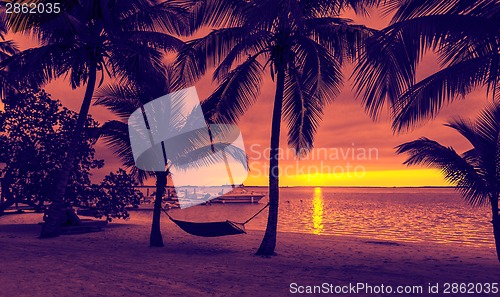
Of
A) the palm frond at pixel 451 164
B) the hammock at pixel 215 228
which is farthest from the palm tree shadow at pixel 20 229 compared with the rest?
the palm frond at pixel 451 164

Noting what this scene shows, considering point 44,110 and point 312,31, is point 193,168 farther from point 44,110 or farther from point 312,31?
point 44,110

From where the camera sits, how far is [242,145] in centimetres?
1099

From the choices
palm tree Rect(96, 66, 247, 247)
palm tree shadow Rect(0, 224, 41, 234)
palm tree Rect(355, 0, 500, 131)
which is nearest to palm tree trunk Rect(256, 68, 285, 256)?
palm tree Rect(96, 66, 247, 247)

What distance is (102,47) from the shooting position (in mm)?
11875

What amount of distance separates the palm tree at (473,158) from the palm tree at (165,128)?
4540mm

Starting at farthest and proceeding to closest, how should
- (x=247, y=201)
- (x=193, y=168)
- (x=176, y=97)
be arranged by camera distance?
(x=247, y=201) < (x=193, y=168) < (x=176, y=97)

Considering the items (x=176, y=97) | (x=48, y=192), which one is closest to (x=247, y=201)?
(x=48, y=192)

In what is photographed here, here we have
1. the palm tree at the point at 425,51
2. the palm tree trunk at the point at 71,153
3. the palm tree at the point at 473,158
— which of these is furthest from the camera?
the palm tree trunk at the point at 71,153

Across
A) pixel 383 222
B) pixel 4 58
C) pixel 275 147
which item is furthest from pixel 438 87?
pixel 383 222

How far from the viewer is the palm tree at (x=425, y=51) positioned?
15.1 ft

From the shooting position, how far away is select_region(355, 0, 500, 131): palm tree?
4.61m

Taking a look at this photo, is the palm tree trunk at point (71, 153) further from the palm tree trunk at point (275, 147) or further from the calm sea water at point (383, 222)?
the calm sea water at point (383, 222)

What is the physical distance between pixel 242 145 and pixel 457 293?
6.03 meters

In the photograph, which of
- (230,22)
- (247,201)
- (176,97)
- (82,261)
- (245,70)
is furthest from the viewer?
(247,201)
